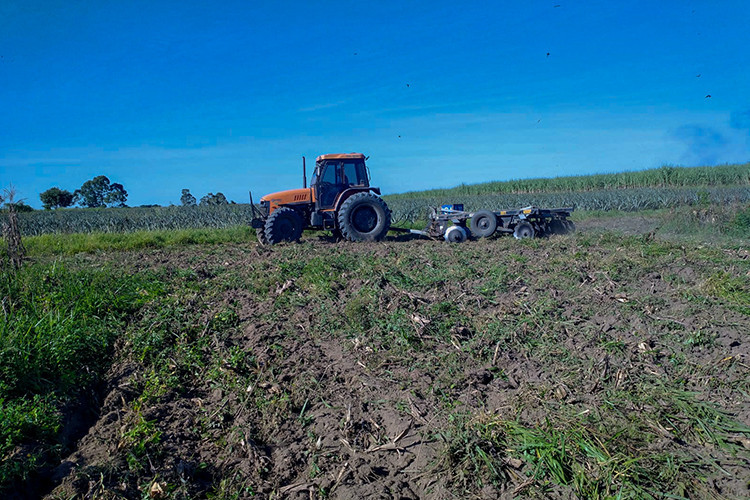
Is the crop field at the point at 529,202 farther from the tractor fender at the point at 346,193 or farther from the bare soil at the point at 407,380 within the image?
the bare soil at the point at 407,380

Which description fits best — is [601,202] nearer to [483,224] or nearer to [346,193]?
[483,224]

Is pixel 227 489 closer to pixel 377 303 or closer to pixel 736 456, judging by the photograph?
pixel 377 303

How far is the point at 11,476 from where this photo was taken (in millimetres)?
2910

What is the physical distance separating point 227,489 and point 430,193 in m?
38.9

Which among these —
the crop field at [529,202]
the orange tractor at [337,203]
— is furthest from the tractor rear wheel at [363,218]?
the crop field at [529,202]

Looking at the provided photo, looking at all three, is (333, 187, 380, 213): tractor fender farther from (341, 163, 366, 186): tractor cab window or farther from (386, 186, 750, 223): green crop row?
(386, 186, 750, 223): green crop row

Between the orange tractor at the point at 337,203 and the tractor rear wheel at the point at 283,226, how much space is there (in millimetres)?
38

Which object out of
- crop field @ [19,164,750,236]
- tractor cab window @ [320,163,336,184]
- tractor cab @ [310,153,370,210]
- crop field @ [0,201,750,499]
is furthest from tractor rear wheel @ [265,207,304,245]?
crop field @ [19,164,750,236]

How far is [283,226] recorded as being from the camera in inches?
428

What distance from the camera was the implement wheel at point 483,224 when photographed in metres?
12.2

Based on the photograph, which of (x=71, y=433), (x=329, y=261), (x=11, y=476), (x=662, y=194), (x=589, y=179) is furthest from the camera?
(x=589, y=179)

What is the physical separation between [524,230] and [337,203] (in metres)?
4.93

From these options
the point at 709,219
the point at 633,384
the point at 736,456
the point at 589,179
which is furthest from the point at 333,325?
the point at 589,179

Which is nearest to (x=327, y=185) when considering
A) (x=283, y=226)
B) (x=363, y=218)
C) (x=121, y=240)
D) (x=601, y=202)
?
→ (x=363, y=218)
